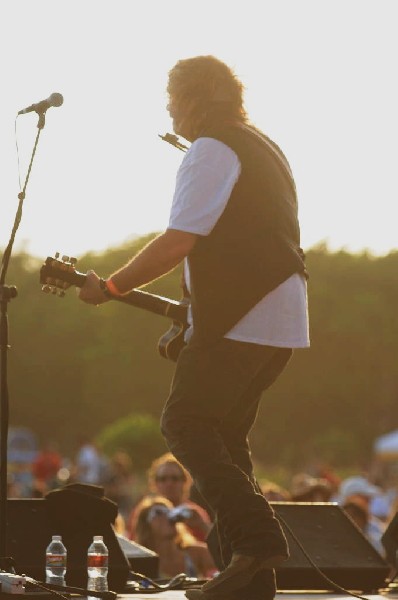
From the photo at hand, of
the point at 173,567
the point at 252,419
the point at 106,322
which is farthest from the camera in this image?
the point at 106,322

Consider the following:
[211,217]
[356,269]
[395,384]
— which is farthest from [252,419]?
[356,269]

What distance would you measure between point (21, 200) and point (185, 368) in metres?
1.23

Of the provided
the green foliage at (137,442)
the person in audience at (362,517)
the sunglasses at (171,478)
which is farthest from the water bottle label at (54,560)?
the green foliage at (137,442)

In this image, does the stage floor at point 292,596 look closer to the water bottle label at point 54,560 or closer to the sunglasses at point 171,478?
the water bottle label at point 54,560

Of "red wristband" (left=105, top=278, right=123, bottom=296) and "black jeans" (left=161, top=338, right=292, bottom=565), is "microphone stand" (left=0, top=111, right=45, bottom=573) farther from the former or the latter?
"black jeans" (left=161, top=338, right=292, bottom=565)

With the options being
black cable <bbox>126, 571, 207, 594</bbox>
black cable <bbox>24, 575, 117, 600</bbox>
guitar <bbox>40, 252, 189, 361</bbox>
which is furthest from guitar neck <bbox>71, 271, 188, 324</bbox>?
black cable <bbox>126, 571, 207, 594</bbox>

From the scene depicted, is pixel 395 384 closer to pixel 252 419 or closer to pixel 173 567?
pixel 173 567

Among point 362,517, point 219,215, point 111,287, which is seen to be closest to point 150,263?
point 111,287

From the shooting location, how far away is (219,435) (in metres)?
5.23

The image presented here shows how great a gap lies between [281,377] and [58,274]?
4876 cm

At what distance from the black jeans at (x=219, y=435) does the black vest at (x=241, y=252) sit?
10 centimetres

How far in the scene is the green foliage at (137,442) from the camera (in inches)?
1528

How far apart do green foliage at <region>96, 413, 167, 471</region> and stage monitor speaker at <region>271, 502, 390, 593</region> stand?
102 feet

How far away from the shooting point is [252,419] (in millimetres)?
5516
